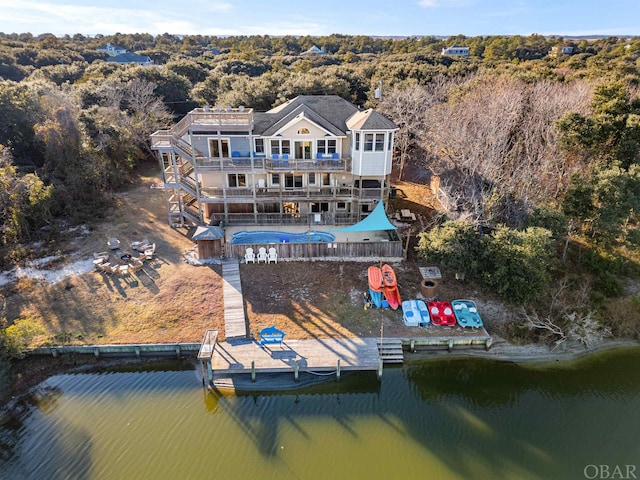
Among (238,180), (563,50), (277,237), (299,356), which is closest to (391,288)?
(299,356)

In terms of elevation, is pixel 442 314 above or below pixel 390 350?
above

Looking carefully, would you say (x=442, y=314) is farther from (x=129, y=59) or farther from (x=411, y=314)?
(x=129, y=59)

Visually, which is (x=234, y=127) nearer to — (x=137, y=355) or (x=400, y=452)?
A: (x=137, y=355)

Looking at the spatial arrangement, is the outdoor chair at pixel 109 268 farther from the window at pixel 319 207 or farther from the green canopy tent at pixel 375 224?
the window at pixel 319 207

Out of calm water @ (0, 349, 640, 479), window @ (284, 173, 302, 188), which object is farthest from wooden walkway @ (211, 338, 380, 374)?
window @ (284, 173, 302, 188)

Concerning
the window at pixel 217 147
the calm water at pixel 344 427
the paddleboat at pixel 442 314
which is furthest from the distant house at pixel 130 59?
the paddleboat at pixel 442 314

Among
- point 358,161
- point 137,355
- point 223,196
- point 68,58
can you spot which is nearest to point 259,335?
point 137,355
